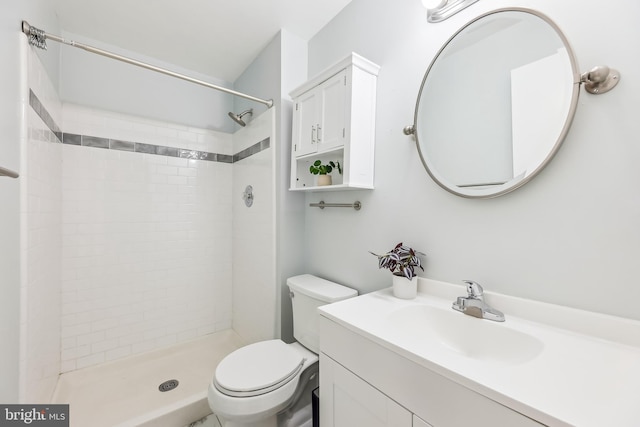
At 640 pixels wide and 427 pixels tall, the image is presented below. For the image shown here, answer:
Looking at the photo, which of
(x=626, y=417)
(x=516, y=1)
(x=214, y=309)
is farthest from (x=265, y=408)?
(x=516, y=1)

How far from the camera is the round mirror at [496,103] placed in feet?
2.68

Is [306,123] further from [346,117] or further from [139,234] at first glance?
[139,234]

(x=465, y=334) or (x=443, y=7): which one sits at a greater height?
(x=443, y=7)

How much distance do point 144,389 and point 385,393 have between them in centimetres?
175

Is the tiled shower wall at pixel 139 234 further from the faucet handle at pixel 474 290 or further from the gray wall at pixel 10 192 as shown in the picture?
the faucet handle at pixel 474 290

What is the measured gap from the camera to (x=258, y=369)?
1241mm

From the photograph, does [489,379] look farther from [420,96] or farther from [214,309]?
[214,309]

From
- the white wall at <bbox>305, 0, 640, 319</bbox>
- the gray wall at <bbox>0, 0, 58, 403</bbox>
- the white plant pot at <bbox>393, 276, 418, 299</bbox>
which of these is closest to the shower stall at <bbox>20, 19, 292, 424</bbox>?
the gray wall at <bbox>0, 0, 58, 403</bbox>

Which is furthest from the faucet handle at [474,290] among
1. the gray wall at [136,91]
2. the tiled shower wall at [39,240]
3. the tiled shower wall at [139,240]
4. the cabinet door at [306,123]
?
the gray wall at [136,91]

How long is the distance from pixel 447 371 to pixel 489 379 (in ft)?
0.27

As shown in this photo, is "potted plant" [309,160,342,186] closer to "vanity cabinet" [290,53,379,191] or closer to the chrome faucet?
"vanity cabinet" [290,53,379,191]

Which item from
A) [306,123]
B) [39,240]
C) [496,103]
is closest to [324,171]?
[306,123]

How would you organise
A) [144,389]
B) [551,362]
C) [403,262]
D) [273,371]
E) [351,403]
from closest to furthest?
1. [551,362]
2. [351,403]
3. [403,262]
4. [273,371]
5. [144,389]

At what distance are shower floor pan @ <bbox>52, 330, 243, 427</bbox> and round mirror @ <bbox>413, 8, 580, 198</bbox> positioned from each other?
191 centimetres
